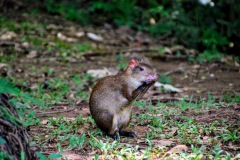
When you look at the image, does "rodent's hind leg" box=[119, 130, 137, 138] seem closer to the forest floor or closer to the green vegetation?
the forest floor

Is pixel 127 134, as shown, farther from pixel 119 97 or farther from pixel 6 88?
pixel 6 88

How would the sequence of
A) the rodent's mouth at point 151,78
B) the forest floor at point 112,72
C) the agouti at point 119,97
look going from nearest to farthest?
1. the forest floor at point 112,72
2. the agouti at point 119,97
3. the rodent's mouth at point 151,78

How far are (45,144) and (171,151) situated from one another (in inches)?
54.1

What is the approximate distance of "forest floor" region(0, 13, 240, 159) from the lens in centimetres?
504

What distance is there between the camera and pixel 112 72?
10.2 m

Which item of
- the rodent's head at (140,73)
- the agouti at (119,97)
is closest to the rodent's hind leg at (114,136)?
the agouti at (119,97)

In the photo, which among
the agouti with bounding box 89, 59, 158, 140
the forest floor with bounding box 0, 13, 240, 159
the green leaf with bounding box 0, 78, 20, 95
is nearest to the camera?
the green leaf with bounding box 0, 78, 20, 95

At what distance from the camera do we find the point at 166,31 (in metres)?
14.0

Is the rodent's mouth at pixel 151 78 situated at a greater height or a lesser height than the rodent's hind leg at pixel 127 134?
greater

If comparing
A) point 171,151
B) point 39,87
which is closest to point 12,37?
point 39,87

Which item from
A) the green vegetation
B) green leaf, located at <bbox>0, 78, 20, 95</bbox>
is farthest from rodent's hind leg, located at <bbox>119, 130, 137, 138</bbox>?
the green vegetation

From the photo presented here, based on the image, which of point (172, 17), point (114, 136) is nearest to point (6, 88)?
point (114, 136)

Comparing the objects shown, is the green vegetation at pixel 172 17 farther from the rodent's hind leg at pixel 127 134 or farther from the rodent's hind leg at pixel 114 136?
the rodent's hind leg at pixel 114 136

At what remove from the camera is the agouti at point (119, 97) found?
568 cm
